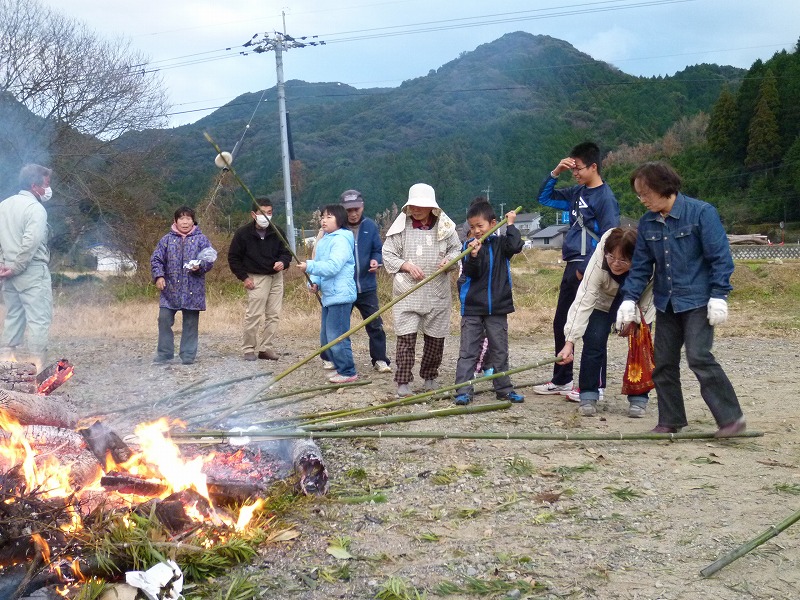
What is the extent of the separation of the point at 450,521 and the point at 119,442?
169 centimetres

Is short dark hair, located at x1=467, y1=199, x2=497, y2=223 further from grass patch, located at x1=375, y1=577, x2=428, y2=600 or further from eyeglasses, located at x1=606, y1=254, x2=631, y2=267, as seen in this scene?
grass patch, located at x1=375, y1=577, x2=428, y2=600

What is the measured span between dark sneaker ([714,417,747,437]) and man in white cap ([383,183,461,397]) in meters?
2.37

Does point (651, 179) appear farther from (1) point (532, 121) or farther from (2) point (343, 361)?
(1) point (532, 121)

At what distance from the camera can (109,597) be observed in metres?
2.83

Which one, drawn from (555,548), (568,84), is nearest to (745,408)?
(555,548)

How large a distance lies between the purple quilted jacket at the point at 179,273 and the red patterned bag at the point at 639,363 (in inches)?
180

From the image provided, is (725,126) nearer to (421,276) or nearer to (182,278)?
(182,278)

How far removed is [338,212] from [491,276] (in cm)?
186

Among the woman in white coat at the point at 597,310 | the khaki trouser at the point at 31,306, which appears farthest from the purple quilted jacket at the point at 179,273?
the woman in white coat at the point at 597,310

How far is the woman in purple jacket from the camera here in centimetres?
812

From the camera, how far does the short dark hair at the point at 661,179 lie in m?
4.96

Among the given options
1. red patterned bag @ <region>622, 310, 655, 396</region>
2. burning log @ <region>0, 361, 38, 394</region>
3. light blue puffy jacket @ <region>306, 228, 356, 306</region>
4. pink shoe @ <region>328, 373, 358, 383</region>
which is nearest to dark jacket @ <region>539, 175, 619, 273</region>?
red patterned bag @ <region>622, 310, 655, 396</region>

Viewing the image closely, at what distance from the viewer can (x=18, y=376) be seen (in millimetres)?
5199

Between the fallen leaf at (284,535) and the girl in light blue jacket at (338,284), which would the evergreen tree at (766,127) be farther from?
the fallen leaf at (284,535)
